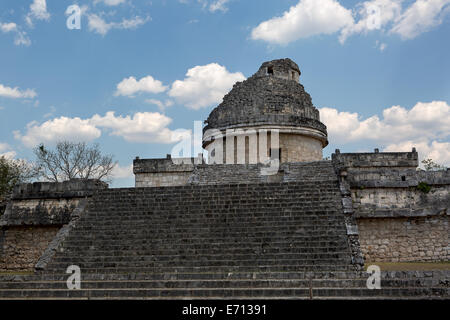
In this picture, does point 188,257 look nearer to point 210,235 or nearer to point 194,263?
point 194,263

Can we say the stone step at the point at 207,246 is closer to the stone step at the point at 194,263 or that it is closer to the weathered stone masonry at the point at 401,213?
the stone step at the point at 194,263

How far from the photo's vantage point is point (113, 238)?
10.1 m

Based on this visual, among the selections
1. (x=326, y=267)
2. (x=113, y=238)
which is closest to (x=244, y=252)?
(x=326, y=267)

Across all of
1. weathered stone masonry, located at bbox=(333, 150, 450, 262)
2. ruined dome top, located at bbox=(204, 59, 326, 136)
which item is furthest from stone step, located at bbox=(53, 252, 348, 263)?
ruined dome top, located at bbox=(204, 59, 326, 136)

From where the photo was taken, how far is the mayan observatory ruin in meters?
7.38

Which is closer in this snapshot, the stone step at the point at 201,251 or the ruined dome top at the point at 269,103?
the stone step at the point at 201,251

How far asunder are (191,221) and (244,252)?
1.95 m

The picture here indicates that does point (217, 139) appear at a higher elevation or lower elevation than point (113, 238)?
higher

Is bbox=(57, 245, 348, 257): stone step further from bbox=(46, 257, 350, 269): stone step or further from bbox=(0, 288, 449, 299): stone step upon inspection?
bbox=(0, 288, 449, 299): stone step

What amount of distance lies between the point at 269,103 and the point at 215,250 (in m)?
10.8

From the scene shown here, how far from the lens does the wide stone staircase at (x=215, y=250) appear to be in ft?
23.6

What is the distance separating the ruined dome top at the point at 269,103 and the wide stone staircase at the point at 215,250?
7.11 meters

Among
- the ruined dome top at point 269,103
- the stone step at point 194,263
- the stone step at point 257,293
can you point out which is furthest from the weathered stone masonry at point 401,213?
the ruined dome top at point 269,103
